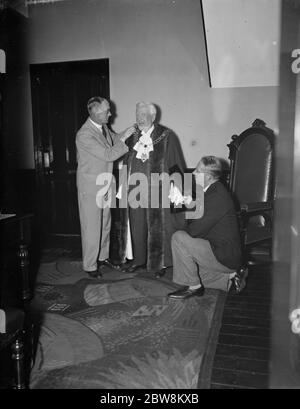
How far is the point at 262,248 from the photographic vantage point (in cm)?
440

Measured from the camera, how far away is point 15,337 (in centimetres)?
173

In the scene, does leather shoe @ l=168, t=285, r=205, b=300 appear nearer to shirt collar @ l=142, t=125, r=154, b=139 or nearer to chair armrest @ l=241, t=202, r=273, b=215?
chair armrest @ l=241, t=202, r=273, b=215

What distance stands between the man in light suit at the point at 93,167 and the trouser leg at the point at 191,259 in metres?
0.92

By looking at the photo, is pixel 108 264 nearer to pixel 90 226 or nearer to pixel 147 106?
pixel 90 226

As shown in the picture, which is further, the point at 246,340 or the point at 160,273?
the point at 160,273

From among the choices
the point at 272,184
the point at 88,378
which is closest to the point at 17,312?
the point at 88,378

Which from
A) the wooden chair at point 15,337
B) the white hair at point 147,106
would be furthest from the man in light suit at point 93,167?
the wooden chair at point 15,337

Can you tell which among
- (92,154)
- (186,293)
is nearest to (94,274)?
(186,293)

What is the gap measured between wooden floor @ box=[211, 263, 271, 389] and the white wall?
6.46ft

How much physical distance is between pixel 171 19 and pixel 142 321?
3.45 m

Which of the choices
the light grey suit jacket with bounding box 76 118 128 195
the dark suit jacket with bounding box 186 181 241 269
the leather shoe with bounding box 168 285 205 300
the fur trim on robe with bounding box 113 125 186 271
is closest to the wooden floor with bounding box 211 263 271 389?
the leather shoe with bounding box 168 285 205 300

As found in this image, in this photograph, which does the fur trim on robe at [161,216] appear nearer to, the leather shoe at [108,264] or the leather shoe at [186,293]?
the leather shoe at [108,264]

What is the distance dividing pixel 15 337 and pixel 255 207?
7.65 feet

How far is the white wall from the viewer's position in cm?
438
